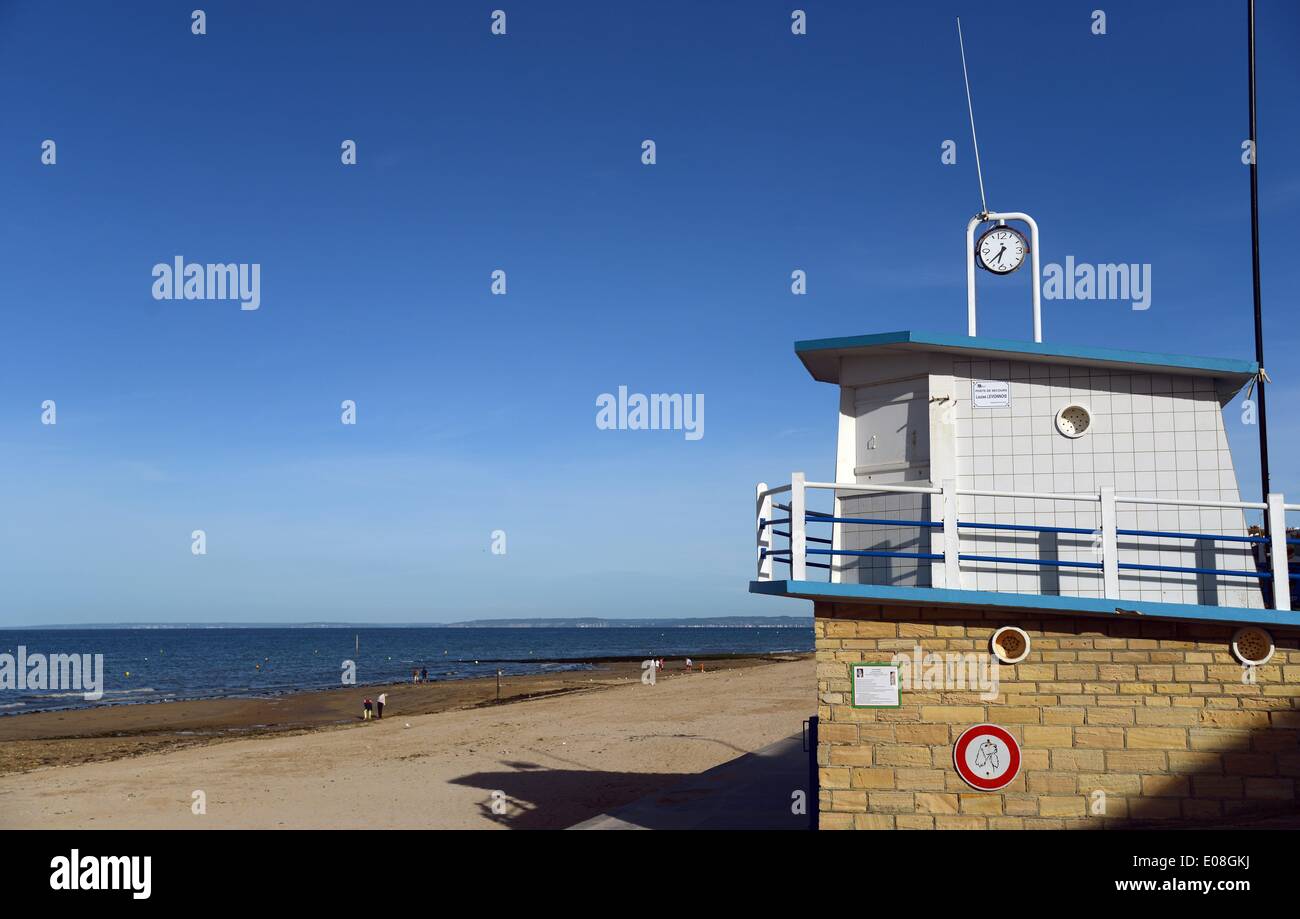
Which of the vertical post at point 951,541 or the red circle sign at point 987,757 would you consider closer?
the red circle sign at point 987,757

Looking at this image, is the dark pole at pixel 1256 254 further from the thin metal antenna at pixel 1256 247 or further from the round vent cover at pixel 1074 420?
the round vent cover at pixel 1074 420

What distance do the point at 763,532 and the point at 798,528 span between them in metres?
0.87

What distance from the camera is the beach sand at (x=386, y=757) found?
20000 mm

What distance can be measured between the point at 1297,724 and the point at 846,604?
13.7 feet

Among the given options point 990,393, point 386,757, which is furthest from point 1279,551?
point 386,757

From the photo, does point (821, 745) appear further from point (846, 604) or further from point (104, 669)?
point (104, 669)

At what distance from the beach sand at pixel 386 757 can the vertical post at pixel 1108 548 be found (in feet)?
34.9

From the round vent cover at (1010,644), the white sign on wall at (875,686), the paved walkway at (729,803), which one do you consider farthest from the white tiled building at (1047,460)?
the paved walkway at (729,803)

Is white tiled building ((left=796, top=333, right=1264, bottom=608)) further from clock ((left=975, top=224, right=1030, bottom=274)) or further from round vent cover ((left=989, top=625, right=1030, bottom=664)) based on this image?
clock ((left=975, top=224, right=1030, bottom=274))

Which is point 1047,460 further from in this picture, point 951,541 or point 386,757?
point 386,757

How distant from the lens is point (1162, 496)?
10.8 m

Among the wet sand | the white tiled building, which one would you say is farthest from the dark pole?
the wet sand

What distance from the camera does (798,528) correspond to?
1024cm
